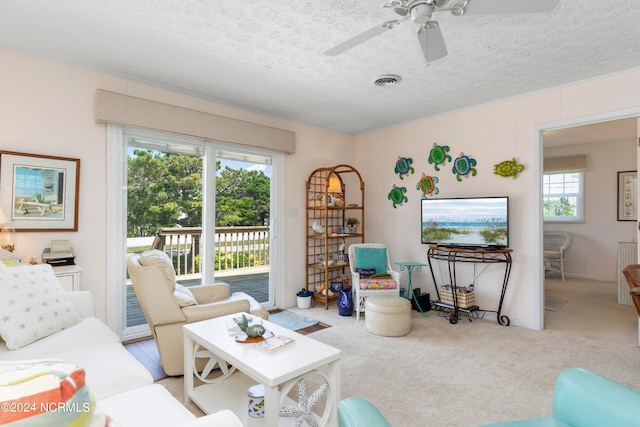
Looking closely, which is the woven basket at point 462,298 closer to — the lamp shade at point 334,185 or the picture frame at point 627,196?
the lamp shade at point 334,185

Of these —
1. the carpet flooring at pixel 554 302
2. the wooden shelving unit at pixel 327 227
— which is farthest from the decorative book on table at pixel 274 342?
the carpet flooring at pixel 554 302

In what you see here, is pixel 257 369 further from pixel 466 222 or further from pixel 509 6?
pixel 466 222

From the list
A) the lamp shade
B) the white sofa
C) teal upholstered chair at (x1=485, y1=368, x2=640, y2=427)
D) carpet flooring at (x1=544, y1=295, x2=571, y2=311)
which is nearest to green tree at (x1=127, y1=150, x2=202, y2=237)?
the white sofa

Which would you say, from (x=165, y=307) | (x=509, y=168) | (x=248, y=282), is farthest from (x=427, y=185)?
(x=165, y=307)

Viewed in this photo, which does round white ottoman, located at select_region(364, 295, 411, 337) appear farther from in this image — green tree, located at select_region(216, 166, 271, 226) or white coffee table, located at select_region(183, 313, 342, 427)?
green tree, located at select_region(216, 166, 271, 226)

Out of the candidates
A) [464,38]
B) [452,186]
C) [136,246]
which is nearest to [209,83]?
[136,246]

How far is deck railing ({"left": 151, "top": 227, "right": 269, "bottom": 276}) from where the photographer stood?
3578 mm

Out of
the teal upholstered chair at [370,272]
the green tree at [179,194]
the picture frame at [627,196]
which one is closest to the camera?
the green tree at [179,194]

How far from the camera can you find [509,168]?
3.69 meters

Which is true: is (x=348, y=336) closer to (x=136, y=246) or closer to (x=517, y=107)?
(x=136, y=246)

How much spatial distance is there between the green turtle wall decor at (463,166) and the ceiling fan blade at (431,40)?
7.01 ft

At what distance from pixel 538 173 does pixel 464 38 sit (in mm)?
1838

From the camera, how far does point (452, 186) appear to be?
4.17m

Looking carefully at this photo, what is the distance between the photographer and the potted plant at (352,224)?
4.72 m
